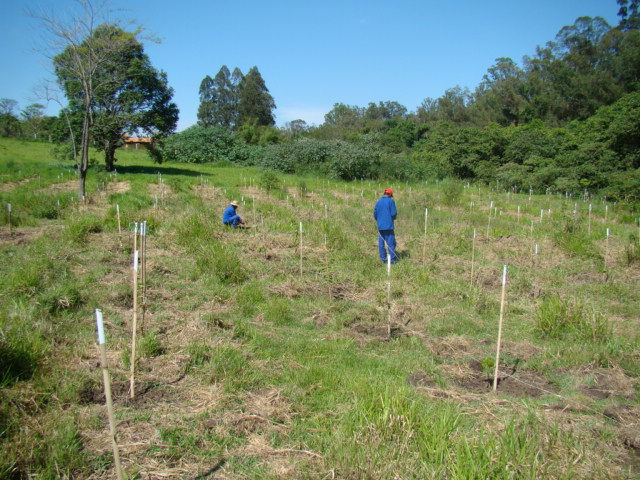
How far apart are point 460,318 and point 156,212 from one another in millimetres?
8457

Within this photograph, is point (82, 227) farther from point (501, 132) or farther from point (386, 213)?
point (501, 132)

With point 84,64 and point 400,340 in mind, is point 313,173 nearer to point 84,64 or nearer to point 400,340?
point 84,64

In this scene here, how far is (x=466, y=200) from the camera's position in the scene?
16.8 metres

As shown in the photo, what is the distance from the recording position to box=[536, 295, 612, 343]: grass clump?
5.33m

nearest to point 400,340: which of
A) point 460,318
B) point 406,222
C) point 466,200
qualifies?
point 460,318

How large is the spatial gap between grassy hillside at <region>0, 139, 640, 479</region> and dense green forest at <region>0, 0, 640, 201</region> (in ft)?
36.4

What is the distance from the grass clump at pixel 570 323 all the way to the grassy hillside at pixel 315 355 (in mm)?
25

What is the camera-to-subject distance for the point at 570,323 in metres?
5.59

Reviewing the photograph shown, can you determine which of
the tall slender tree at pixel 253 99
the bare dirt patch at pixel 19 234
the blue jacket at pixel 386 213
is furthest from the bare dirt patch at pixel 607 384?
the tall slender tree at pixel 253 99

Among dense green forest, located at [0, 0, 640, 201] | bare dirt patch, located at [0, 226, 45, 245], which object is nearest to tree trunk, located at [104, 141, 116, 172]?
dense green forest, located at [0, 0, 640, 201]

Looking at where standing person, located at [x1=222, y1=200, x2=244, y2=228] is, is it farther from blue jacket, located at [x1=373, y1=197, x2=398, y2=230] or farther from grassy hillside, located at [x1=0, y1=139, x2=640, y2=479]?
blue jacket, located at [x1=373, y1=197, x2=398, y2=230]

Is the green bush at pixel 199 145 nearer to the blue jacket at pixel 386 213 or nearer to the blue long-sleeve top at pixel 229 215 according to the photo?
the blue long-sleeve top at pixel 229 215

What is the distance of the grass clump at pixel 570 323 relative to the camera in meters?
5.33

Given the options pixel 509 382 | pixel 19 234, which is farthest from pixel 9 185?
pixel 509 382
